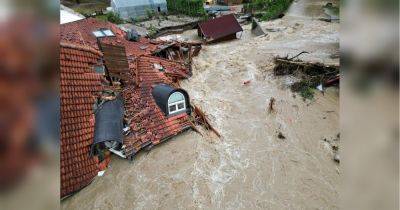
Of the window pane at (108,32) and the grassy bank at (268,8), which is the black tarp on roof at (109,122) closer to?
the window pane at (108,32)

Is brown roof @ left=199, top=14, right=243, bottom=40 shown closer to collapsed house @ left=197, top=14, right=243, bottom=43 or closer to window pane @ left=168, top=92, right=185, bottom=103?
collapsed house @ left=197, top=14, right=243, bottom=43

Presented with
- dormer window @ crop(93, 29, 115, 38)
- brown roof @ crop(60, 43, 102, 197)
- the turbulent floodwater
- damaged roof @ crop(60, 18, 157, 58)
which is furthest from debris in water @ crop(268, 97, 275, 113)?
dormer window @ crop(93, 29, 115, 38)

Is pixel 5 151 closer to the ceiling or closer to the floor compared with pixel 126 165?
closer to the ceiling

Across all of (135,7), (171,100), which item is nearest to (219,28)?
(135,7)

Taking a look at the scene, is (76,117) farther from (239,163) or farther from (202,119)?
(239,163)

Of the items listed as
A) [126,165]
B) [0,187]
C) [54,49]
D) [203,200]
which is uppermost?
[54,49]

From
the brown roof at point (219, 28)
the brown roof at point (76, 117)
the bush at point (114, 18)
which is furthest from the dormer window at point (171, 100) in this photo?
the bush at point (114, 18)

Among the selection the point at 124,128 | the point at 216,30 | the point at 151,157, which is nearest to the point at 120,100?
the point at 124,128

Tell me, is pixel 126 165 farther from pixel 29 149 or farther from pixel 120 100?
A: pixel 29 149
